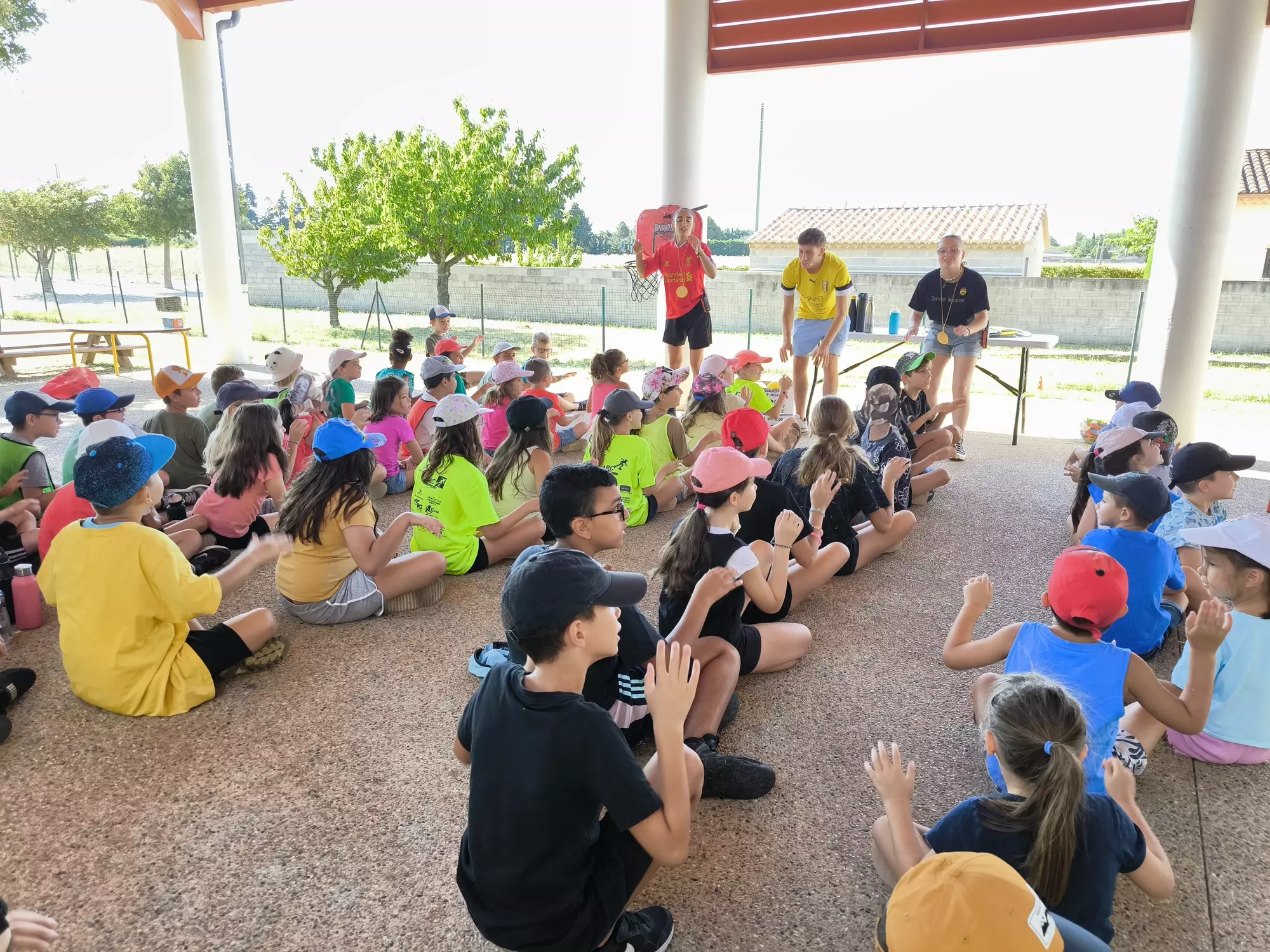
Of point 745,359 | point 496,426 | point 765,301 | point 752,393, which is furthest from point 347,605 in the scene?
point 765,301

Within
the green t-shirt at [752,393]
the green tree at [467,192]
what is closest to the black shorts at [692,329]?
the green t-shirt at [752,393]

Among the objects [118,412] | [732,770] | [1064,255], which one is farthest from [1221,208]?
[1064,255]

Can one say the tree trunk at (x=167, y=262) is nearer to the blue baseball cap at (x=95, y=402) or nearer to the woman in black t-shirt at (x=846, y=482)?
the blue baseball cap at (x=95, y=402)

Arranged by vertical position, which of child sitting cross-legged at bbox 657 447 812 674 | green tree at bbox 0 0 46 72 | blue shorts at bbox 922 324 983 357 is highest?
green tree at bbox 0 0 46 72

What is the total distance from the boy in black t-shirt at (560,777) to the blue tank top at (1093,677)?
4.00 feet

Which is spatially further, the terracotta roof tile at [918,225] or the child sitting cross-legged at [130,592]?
the terracotta roof tile at [918,225]

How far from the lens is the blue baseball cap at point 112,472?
9.40 ft

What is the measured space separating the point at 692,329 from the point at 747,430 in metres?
4.62

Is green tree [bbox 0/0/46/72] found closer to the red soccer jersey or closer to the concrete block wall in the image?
the concrete block wall

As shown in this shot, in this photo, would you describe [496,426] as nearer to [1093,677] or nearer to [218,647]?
[218,647]

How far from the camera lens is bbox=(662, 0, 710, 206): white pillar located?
30.2ft

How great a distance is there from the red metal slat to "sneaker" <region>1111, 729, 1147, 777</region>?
27.7ft

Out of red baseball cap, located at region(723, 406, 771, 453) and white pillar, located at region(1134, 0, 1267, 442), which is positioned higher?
white pillar, located at region(1134, 0, 1267, 442)

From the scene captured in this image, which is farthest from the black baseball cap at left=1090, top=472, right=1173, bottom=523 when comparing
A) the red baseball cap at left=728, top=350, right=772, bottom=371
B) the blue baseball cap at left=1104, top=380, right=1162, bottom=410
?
the red baseball cap at left=728, top=350, right=772, bottom=371
